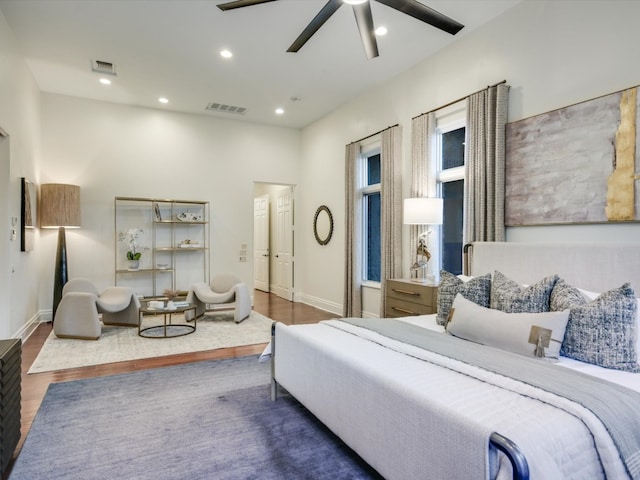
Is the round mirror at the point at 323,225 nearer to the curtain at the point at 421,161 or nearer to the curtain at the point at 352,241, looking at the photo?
the curtain at the point at 352,241

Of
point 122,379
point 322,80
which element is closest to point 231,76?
point 322,80

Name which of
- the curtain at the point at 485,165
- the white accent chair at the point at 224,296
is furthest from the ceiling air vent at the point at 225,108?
the curtain at the point at 485,165

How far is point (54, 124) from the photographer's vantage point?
18.9 feet

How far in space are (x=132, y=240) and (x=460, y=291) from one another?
509 centimetres

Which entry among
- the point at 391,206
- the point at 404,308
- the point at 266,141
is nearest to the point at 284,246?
the point at 266,141

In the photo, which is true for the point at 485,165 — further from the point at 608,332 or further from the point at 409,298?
the point at 608,332

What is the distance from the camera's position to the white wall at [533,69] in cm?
286

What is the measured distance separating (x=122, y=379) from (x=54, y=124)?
4.45m

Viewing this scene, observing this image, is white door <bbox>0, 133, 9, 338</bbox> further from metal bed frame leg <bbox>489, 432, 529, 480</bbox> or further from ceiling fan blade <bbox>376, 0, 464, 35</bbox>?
metal bed frame leg <bbox>489, 432, 529, 480</bbox>

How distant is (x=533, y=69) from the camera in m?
3.41

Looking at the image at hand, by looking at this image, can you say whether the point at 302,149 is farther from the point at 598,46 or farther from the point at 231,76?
the point at 598,46

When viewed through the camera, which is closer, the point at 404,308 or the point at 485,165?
the point at 485,165

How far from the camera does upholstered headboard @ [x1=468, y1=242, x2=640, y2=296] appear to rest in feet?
8.36

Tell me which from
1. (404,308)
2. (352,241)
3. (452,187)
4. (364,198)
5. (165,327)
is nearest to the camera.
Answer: (404,308)
